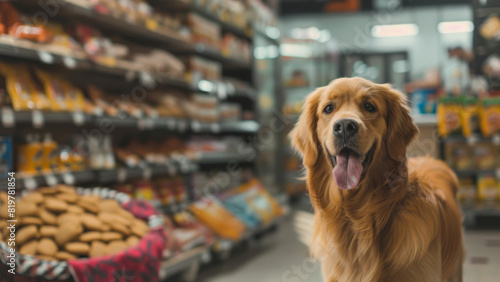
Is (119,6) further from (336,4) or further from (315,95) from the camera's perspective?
(336,4)

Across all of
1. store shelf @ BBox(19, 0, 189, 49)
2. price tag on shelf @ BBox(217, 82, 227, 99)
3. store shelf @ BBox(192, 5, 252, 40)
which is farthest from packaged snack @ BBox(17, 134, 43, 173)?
price tag on shelf @ BBox(217, 82, 227, 99)

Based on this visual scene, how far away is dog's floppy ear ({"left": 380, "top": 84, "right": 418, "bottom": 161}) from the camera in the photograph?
169 centimetres

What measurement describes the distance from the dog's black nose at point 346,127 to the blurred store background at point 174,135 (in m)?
0.49

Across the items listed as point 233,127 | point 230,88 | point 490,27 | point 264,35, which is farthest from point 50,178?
point 490,27

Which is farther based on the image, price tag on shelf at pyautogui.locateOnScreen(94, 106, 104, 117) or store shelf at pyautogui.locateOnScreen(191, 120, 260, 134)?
store shelf at pyautogui.locateOnScreen(191, 120, 260, 134)

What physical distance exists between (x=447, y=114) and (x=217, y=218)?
112 inches

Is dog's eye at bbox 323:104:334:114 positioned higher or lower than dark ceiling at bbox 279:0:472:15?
lower

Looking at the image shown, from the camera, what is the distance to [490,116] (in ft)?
17.8

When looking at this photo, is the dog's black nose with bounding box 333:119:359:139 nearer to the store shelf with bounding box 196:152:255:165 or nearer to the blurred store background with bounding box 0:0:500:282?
the blurred store background with bounding box 0:0:500:282

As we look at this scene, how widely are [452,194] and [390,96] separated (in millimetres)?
727

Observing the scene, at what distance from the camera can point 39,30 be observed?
285 centimetres

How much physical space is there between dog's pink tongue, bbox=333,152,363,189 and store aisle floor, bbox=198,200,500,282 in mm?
1875

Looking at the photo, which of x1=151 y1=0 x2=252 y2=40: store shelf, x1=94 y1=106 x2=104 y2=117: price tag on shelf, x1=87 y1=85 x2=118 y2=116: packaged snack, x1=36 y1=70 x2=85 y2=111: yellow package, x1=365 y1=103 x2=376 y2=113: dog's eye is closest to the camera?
x1=365 y1=103 x2=376 y2=113: dog's eye

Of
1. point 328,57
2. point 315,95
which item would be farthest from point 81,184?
point 328,57
